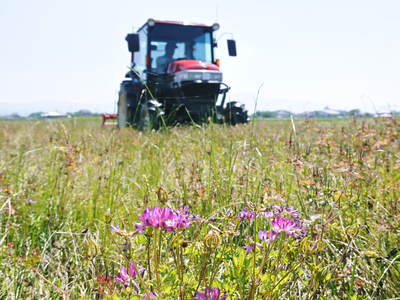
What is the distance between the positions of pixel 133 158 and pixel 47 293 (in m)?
2.35

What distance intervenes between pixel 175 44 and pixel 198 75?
1306 millimetres

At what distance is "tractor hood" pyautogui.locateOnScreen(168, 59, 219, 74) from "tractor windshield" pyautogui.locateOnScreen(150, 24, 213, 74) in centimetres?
28

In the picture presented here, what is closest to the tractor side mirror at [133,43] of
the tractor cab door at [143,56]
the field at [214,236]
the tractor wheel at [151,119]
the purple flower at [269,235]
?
the tractor cab door at [143,56]

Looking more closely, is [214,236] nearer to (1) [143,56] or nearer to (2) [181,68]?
(2) [181,68]

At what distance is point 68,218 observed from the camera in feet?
7.78

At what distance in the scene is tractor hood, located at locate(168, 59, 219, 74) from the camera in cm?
920

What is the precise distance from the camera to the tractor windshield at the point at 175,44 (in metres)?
9.63

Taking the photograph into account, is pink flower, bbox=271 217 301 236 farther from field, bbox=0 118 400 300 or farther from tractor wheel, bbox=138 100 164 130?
tractor wheel, bbox=138 100 164 130

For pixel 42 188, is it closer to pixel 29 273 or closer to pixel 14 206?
pixel 14 206

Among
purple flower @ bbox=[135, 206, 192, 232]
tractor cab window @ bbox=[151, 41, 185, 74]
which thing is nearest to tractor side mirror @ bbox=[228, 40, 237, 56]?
tractor cab window @ bbox=[151, 41, 185, 74]

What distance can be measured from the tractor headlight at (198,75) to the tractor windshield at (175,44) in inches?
32.9

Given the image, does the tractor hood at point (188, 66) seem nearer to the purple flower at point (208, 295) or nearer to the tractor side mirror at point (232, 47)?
the tractor side mirror at point (232, 47)

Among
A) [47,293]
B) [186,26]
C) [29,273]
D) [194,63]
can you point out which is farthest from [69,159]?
[186,26]

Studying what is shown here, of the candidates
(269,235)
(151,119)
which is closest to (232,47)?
(151,119)
